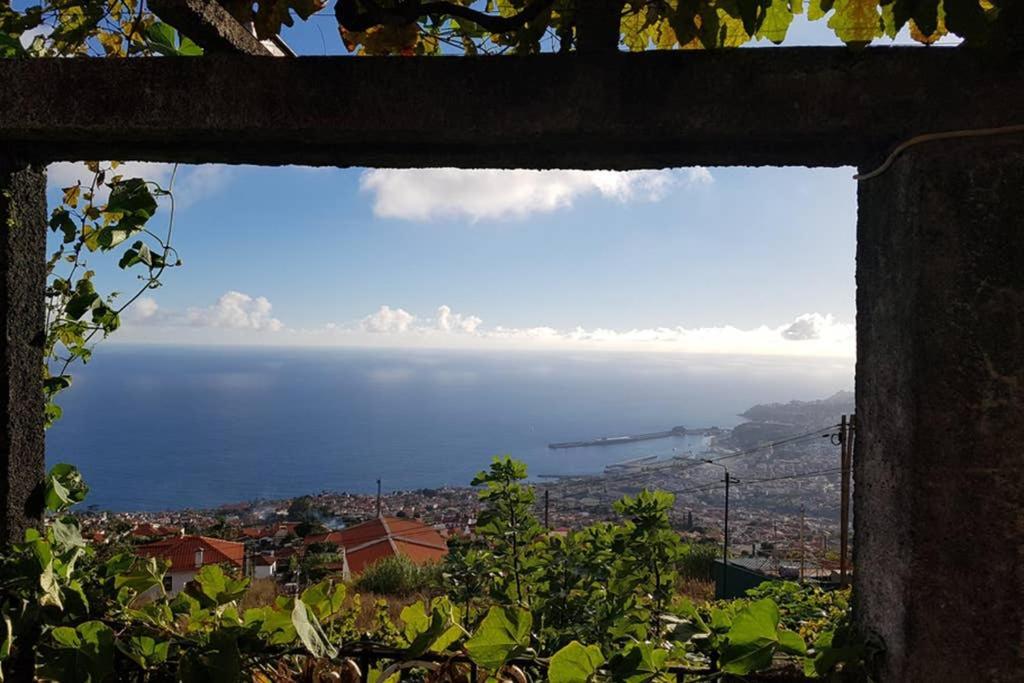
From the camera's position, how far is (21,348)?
4.55ft

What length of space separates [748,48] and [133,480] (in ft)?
310

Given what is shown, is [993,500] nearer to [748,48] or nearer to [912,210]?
[912,210]

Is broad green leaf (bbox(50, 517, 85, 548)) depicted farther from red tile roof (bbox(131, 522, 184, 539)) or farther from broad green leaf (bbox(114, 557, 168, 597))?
red tile roof (bbox(131, 522, 184, 539))

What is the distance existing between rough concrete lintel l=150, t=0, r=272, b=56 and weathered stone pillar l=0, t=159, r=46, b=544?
19.9 inches

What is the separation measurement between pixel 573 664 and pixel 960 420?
776 mm

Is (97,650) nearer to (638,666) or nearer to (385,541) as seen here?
(638,666)

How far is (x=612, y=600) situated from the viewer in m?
1.88

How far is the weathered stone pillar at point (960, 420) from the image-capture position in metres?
1.09

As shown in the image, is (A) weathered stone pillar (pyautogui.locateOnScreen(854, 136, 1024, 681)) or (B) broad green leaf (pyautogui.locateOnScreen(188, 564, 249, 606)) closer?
(A) weathered stone pillar (pyautogui.locateOnScreen(854, 136, 1024, 681))

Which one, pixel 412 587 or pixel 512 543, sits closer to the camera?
pixel 512 543

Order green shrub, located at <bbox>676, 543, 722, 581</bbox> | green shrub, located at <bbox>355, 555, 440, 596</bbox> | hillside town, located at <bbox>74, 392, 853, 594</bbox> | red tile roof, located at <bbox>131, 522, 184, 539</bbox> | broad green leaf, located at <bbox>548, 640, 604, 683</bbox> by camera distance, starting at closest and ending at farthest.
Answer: broad green leaf, located at <bbox>548, 640, 604, 683</bbox>
red tile roof, located at <bbox>131, 522, 184, 539</bbox>
hillside town, located at <bbox>74, 392, 853, 594</bbox>
green shrub, located at <bbox>355, 555, 440, 596</bbox>
green shrub, located at <bbox>676, 543, 722, 581</bbox>

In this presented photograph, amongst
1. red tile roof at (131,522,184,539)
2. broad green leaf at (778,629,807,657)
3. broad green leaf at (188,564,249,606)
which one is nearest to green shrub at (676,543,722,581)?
red tile roof at (131,522,184,539)

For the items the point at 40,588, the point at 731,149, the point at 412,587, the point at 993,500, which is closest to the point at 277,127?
the point at 731,149

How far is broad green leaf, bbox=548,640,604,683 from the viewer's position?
1087 mm
